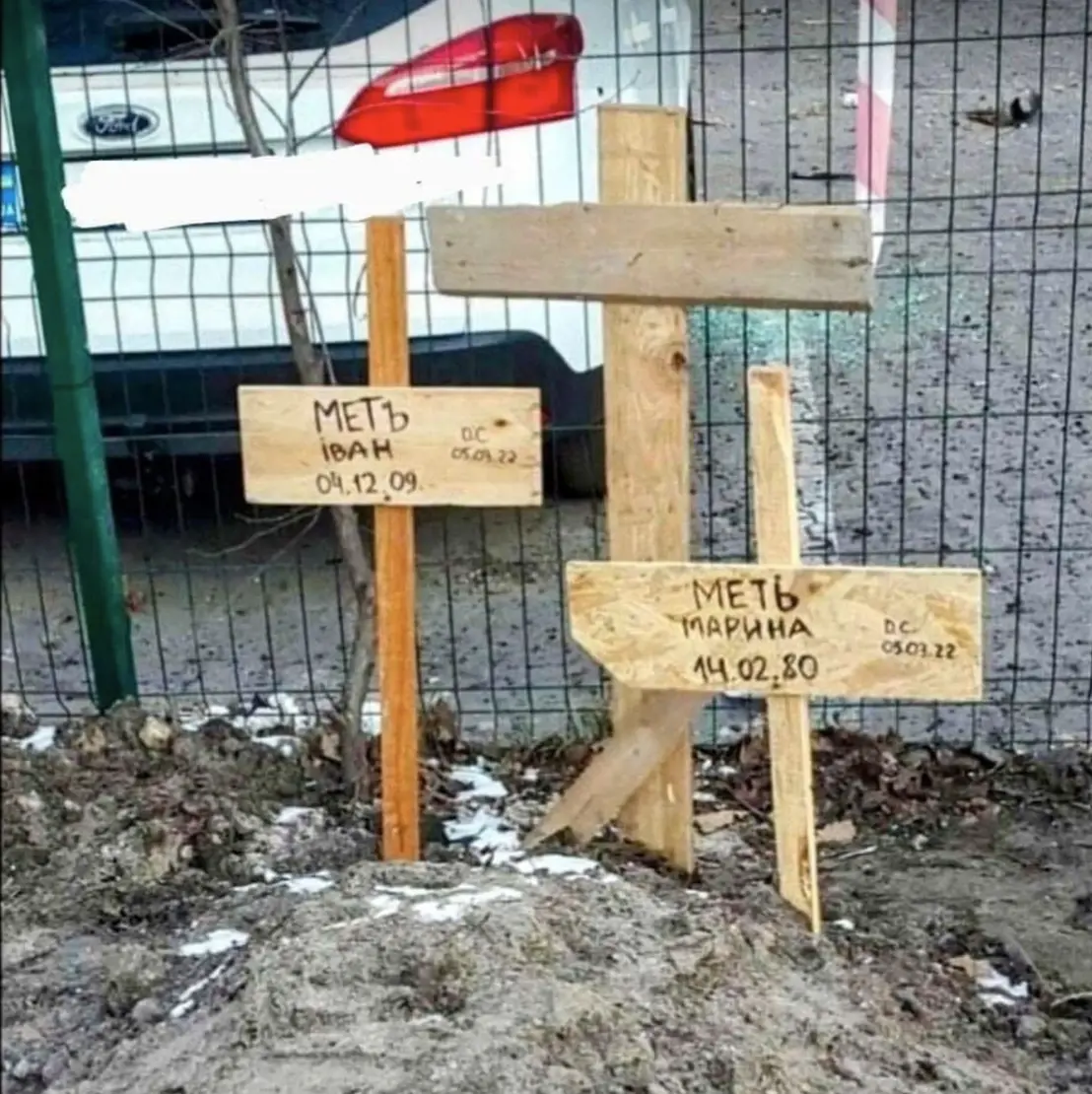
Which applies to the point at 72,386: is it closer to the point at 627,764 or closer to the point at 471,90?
the point at 471,90

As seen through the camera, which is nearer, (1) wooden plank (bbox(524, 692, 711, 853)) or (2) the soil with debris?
(2) the soil with debris

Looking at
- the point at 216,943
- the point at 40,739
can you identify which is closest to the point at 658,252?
the point at 216,943

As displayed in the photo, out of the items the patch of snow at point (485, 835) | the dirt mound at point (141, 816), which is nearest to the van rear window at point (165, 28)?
the dirt mound at point (141, 816)

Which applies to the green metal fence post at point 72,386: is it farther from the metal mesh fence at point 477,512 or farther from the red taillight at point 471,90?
the red taillight at point 471,90

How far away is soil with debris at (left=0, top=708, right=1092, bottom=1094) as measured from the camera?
3.01 meters

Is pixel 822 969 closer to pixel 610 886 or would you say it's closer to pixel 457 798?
pixel 610 886

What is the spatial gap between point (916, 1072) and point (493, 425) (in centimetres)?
137

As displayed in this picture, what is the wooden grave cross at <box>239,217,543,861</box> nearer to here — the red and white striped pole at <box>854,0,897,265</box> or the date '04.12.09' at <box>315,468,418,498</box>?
the date '04.12.09' at <box>315,468,418,498</box>

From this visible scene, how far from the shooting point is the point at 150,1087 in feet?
9.93

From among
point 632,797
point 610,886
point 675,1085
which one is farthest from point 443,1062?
point 632,797

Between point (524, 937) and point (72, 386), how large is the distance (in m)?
1.78

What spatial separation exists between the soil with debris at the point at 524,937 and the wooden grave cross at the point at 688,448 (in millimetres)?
334

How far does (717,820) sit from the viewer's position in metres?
4.14

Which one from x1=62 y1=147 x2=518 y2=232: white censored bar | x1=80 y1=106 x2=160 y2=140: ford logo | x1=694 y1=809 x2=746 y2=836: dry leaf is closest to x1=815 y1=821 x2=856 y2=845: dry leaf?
x1=694 y1=809 x2=746 y2=836: dry leaf
